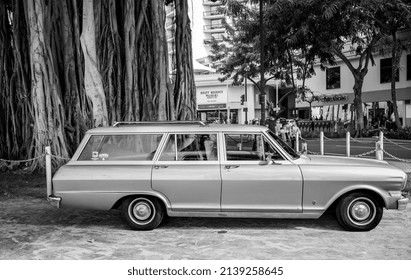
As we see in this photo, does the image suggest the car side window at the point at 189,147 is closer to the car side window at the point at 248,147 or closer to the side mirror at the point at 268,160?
the car side window at the point at 248,147

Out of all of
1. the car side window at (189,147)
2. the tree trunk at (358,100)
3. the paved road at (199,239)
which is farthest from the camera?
the tree trunk at (358,100)

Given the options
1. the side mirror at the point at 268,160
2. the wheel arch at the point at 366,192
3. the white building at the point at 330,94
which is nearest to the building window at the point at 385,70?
the white building at the point at 330,94

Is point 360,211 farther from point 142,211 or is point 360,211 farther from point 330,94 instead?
point 330,94

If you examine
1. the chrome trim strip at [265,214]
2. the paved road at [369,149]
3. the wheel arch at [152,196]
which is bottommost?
the paved road at [369,149]

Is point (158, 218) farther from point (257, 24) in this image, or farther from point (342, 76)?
point (342, 76)

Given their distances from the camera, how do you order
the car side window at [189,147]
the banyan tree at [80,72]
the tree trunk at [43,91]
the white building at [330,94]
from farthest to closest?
the white building at [330,94] → the banyan tree at [80,72] → the tree trunk at [43,91] → the car side window at [189,147]

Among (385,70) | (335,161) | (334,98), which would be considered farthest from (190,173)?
(334,98)

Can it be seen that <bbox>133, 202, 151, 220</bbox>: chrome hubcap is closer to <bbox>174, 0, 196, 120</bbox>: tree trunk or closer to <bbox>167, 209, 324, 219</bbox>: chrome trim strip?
<bbox>167, 209, 324, 219</bbox>: chrome trim strip

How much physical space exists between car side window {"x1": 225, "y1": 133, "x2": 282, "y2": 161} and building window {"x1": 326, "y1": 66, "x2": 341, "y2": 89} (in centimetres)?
3045

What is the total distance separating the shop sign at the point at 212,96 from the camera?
4822cm

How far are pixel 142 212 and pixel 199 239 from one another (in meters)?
0.90

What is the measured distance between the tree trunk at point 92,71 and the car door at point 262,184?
5323 mm

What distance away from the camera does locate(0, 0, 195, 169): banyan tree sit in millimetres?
10023

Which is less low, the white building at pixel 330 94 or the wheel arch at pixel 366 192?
the white building at pixel 330 94
